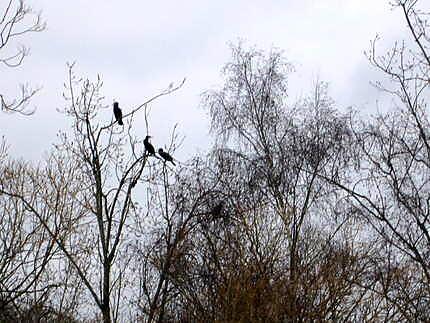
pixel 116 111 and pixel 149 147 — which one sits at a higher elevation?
pixel 116 111

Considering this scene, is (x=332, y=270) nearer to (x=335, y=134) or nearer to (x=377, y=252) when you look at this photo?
(x=377, y=252)

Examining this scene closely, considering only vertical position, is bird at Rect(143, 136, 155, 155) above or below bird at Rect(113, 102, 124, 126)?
below

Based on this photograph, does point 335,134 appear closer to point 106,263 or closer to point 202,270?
point 202,270

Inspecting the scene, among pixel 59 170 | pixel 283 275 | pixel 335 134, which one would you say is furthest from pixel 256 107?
pixel 283 275

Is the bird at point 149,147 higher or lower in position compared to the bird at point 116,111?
lower

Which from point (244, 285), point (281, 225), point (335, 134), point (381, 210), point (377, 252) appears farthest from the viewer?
point (335, 134)

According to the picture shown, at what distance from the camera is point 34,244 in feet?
40.6

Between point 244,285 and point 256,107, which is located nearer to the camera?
point 244,285

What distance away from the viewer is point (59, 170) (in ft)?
41.6

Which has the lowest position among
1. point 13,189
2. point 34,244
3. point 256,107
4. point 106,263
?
point 106,263

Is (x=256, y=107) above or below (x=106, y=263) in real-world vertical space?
above

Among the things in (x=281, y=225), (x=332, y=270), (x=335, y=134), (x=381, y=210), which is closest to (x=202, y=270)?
(x=281, y=225)

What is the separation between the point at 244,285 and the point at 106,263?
1.79 m

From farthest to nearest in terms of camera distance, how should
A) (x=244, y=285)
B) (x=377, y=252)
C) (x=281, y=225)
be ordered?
(x=377, y=252), (x=281, y=225), (x=244, y=285)
